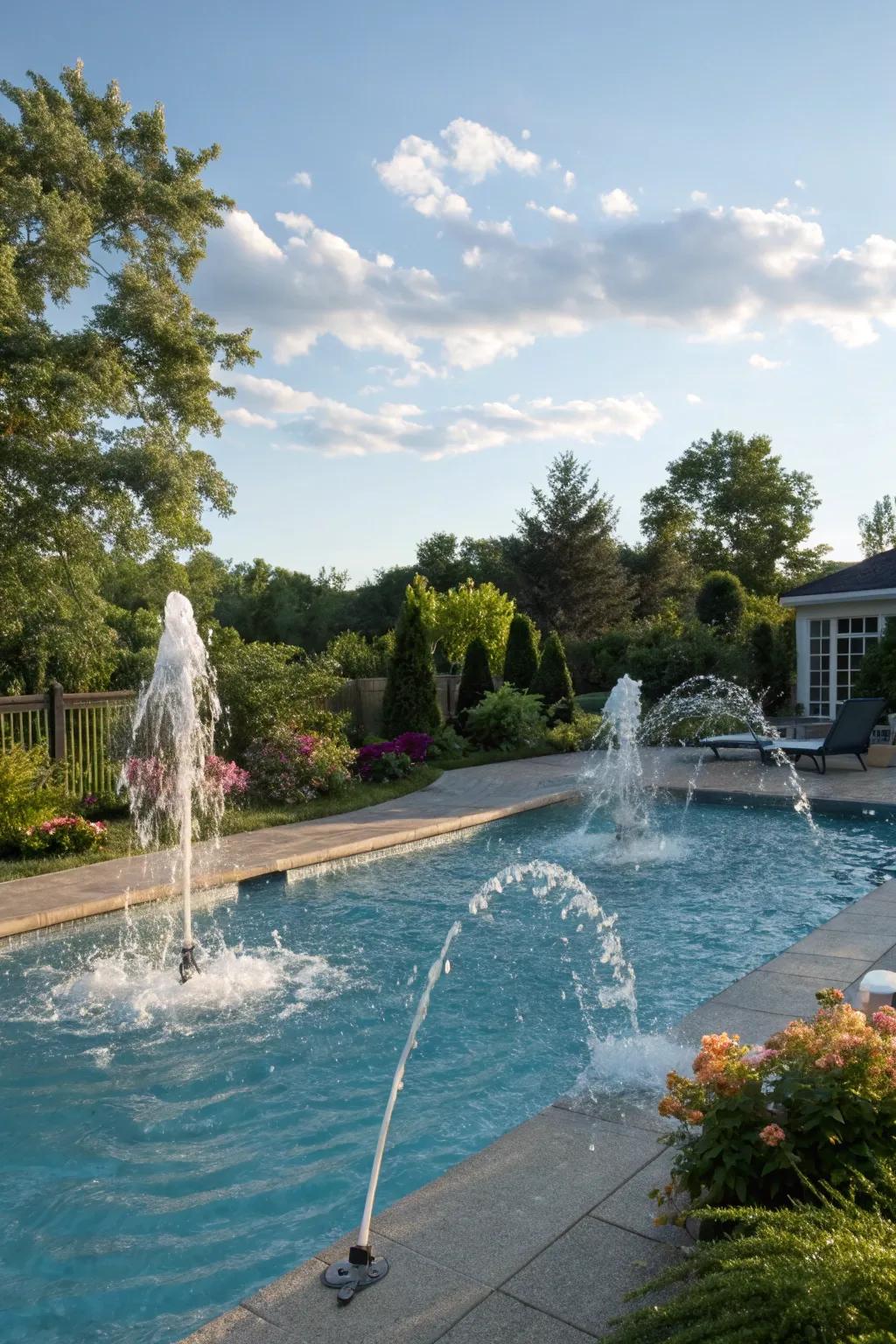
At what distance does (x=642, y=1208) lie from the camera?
2.69m

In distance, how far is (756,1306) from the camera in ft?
5.88

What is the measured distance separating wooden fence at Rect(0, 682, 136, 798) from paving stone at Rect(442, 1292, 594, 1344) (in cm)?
841

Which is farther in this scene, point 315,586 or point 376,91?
point 315,586

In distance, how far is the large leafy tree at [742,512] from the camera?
4428 centimetres

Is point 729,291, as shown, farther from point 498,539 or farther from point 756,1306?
point 498,539

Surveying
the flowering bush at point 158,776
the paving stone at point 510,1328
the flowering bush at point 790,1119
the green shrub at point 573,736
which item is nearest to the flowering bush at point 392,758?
the flowering bush at point 158,776

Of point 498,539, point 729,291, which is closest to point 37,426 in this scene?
point 729,291

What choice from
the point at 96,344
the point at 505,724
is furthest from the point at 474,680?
the point at 96,344

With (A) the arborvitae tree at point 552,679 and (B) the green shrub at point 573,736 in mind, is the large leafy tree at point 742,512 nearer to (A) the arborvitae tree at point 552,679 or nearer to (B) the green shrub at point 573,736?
(A) the arborvitae tree at point 552,679

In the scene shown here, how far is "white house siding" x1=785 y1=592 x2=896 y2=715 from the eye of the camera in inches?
704

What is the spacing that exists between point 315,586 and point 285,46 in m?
35.3

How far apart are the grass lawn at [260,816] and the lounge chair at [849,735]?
212 inches

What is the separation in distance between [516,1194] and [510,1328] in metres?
0.64

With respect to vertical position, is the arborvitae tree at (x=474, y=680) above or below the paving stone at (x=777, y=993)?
above
